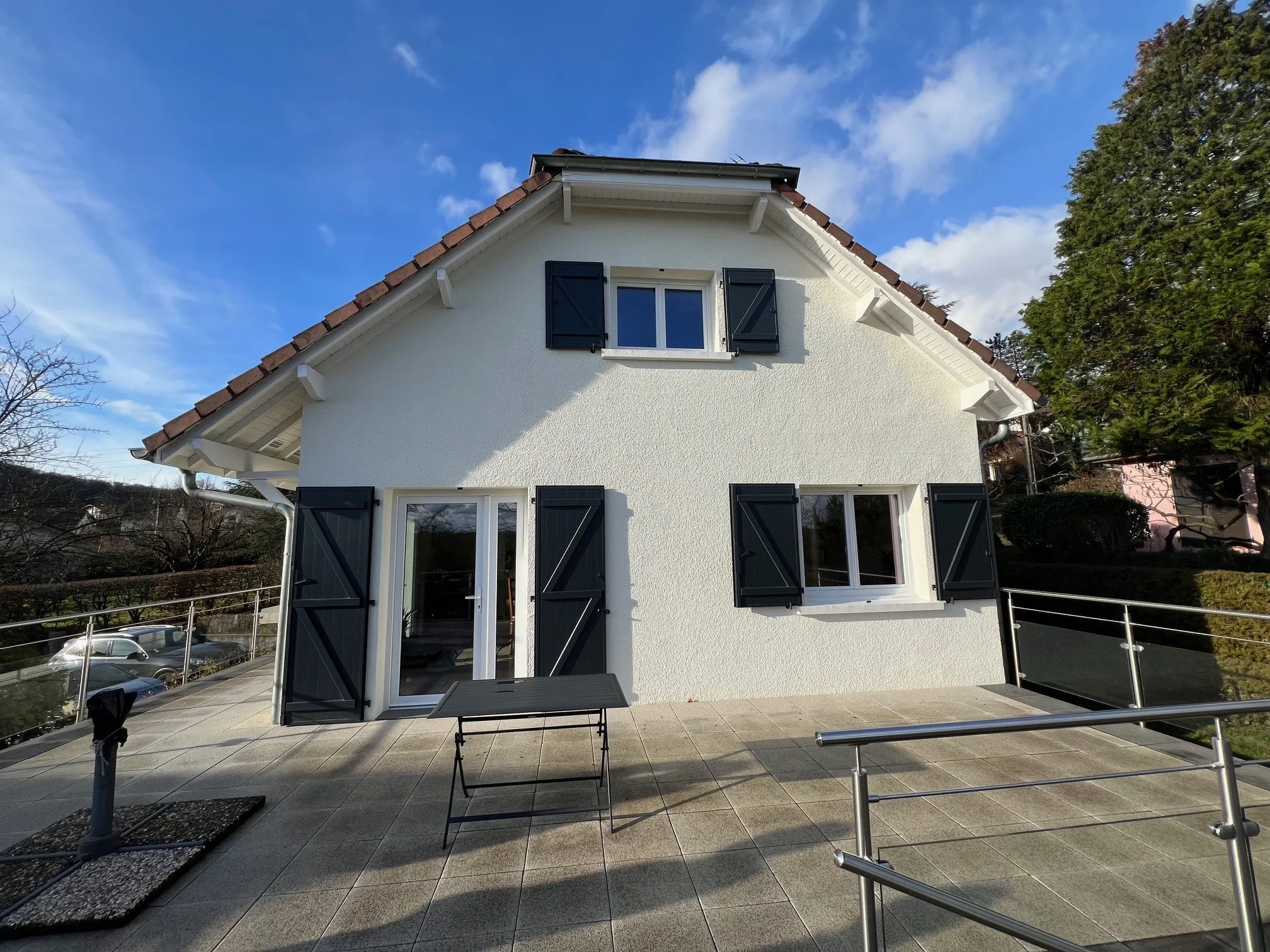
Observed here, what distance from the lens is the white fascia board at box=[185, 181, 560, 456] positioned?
4.40m

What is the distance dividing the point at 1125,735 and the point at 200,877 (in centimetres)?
600

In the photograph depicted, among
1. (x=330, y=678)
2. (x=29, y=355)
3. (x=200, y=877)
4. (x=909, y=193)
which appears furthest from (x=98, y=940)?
(x=29, y=355)

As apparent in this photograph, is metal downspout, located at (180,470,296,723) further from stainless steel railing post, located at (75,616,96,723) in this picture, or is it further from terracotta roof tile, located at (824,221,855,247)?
terracotta roof tile, located at (824,221,855,247)

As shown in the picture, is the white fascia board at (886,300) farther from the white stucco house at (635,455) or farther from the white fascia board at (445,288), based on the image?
the white fascia board at (445,288)

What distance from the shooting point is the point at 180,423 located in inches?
168

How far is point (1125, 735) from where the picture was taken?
4.01 meters

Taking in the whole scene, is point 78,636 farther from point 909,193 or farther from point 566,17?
point 909,193

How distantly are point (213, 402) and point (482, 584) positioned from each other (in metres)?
2.71

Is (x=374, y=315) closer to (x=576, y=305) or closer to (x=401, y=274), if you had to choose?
(x=401, y=274)

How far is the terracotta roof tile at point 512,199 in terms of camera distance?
16.9ft

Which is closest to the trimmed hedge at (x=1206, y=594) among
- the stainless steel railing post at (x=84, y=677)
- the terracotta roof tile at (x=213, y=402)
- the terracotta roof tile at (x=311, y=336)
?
the terracotta roof tile at (x=311, y=336)

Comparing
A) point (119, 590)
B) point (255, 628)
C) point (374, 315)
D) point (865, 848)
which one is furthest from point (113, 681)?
point (119, 590)

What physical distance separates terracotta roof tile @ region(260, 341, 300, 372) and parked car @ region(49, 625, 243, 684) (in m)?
4.72

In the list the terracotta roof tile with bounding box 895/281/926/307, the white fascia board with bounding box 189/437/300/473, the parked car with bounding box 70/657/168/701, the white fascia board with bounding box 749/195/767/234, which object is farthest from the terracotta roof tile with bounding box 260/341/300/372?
the terracotta roof tile with bounding box 895/281/926/307
